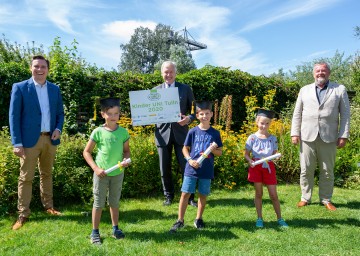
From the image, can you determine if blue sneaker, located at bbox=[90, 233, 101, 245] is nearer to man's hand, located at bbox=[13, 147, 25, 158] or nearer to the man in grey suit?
man's hand, located at bbox=[13, 147, 25, 158]

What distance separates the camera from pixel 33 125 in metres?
4.11

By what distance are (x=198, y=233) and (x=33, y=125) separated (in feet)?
8.33

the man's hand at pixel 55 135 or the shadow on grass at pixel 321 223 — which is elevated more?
the man's hand at pixel 55 135

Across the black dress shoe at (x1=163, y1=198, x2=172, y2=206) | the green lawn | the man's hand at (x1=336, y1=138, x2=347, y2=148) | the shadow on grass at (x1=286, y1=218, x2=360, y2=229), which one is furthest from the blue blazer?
the man's hand at (x1=336, y1=138, x2=347, y2=148)

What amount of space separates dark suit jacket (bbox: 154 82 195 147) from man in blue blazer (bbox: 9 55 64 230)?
1474 mm

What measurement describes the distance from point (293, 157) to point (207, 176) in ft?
10.8

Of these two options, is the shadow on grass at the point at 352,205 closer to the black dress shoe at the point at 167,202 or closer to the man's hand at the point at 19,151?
the black dress shoe at the point at 167,202

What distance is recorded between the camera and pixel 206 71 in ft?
35.8

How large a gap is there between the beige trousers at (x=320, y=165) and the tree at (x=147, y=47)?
41600 mm

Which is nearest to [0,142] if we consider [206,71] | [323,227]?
[323,227]

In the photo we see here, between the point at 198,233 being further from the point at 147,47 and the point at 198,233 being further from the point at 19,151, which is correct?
the point at 147,47

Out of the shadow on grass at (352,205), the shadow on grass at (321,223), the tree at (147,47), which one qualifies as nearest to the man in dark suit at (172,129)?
the shadow on grass at (321,223)

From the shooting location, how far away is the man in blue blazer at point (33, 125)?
4.05 m

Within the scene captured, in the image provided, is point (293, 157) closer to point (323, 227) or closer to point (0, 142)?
point (323, 227)
